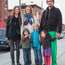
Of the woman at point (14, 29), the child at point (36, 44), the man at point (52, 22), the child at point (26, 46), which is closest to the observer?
the man at point (52, 22)

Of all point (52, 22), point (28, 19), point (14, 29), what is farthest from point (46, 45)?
point (14, 29)

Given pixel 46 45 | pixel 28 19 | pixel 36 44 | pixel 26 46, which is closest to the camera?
pixel 46 45

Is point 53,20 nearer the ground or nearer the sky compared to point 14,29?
nearer the sky

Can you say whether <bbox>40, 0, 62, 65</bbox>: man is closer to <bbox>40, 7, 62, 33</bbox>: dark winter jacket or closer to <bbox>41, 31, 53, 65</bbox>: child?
<bbox>40, 7, 62, 33</bbox>: dark winter jacket

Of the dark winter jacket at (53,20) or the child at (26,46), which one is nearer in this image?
the dark winter jacket at (53,20)

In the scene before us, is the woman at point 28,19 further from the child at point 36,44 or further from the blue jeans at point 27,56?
the blue jeans at point 27,56

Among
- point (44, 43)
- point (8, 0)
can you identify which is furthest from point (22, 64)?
point (8, 0)

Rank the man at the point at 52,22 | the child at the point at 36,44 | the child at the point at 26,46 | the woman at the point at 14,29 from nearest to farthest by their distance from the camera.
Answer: the man at the point at 52,22, the child at the point at 36,44, the child at the point at 26,46, the woman at the point at 14,29

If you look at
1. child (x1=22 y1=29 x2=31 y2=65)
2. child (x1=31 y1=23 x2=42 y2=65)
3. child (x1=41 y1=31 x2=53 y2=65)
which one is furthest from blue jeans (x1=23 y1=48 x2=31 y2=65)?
child (x1=41 y1=31 x2=53 y2=65)

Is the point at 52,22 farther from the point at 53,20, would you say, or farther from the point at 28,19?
the point at 28,19

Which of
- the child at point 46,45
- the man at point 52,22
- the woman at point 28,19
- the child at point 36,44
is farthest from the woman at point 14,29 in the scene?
the man at point 52,22

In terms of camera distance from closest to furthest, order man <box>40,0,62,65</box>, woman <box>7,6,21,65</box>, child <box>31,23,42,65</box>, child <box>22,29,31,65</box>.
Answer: man <box>40,0,62,65</box>
child <box>31,23,42,65</box>
child <box>22,29,31,65</box>
woman <box>7,6,21,65</box>

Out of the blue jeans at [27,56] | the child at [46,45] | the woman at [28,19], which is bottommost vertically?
the blue jeans at [27,56]

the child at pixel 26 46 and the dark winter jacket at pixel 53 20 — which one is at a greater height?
the dark winter jacket at pixel 53 20
